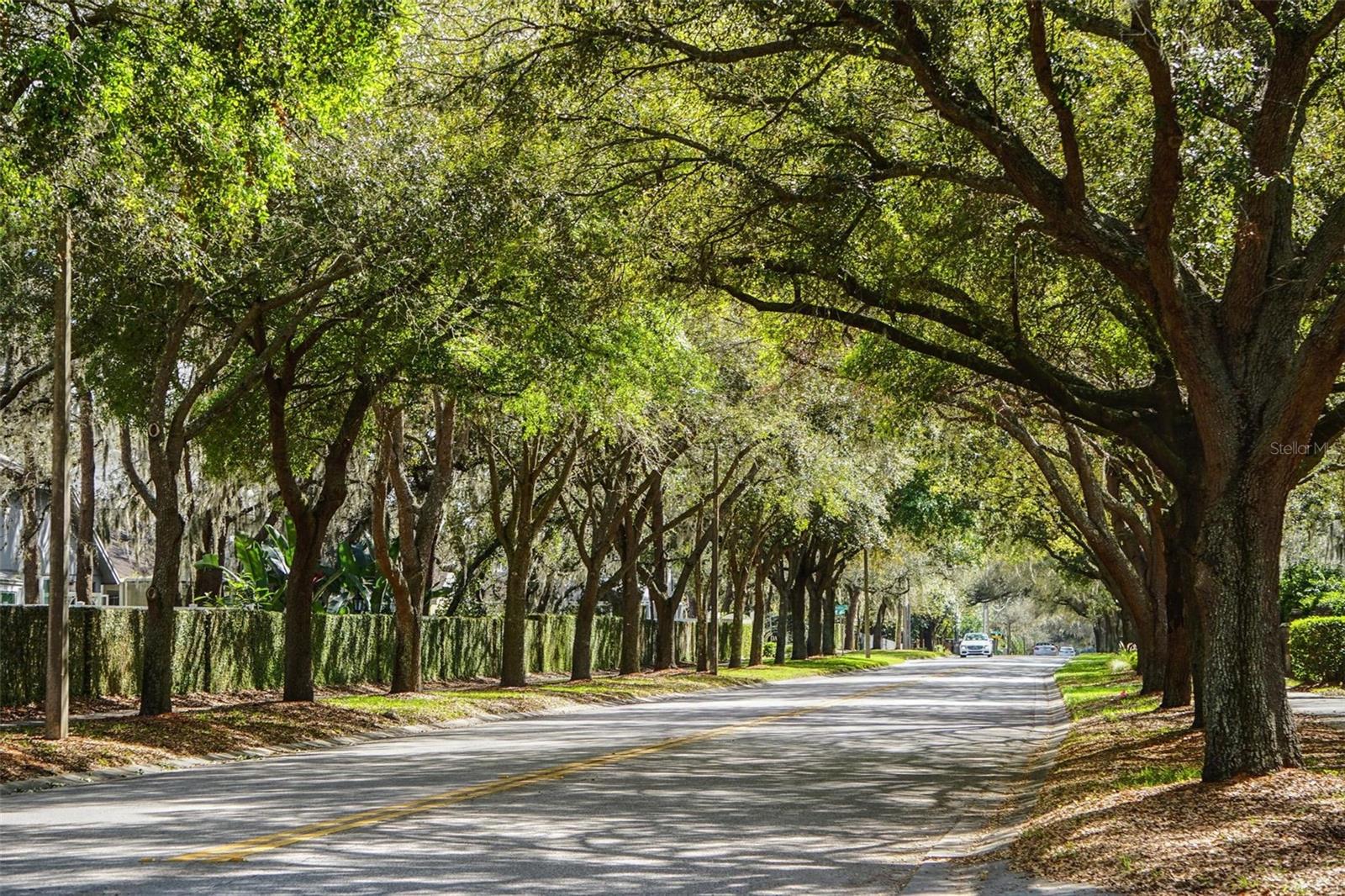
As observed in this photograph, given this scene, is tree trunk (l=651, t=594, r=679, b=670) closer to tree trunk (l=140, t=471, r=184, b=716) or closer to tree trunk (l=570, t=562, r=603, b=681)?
tree trunk (l=570, t=562, r=603, b=681)

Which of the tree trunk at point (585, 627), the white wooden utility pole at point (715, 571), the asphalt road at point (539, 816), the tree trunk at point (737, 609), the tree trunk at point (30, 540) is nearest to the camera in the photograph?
the asphalt road at point (539, 816)

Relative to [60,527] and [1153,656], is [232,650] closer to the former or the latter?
[60,527]

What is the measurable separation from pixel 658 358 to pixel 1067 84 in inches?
562

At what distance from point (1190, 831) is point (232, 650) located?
78.1 feet

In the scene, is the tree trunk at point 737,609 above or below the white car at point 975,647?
above

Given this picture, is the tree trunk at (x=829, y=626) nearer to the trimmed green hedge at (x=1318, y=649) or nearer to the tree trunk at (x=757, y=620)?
the tree trunk at (x=757, y=620)

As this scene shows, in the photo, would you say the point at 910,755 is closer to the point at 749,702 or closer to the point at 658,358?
the point at 658,358

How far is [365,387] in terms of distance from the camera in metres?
22.7

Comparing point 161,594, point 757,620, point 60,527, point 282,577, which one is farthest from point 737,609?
point 60,527

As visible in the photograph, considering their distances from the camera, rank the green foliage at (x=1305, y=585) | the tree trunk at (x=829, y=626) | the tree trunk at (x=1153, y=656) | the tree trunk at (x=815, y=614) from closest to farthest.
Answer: the tree trunk at (x=1153, y=656) < the green foliage at (x=1305, y=585) < the tree trunk at (x=815, y=614) < the tree trunk at (x=829, y=626)

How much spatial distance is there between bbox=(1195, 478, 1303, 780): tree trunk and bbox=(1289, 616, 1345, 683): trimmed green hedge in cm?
2153

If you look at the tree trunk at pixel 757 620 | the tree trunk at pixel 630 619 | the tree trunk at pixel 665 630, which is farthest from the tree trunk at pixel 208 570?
the tree trunk at pixel 757 620

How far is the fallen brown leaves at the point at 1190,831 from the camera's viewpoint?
7.74 metres

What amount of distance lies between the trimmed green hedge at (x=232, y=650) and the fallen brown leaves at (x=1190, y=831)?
16255mm
